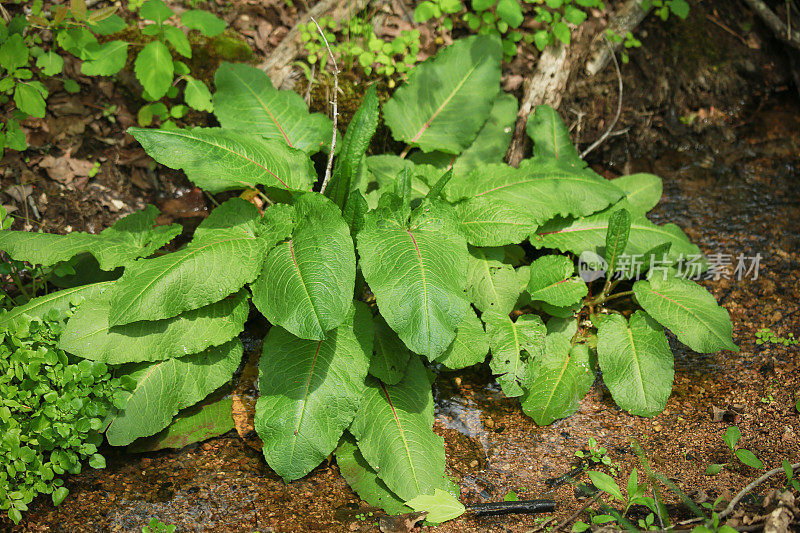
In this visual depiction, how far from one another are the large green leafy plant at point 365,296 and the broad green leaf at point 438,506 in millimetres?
10

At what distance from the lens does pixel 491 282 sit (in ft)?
11.3

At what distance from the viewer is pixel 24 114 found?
12.1ft

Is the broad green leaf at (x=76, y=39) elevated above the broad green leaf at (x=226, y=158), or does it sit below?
above

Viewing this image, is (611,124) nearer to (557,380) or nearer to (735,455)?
(557,380)

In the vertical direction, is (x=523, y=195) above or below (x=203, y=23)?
below

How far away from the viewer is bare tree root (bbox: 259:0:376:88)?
14.1 feet

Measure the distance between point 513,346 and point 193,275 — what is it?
167 centimetres

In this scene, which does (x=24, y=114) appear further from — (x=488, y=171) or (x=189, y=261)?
(x=488, y=171)

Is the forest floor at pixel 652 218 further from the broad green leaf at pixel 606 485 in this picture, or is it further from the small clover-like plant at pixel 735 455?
the broad green leaf at pixel 606 485

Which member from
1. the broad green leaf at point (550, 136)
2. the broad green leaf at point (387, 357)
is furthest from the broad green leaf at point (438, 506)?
the broad green leaf at point (550, 136)

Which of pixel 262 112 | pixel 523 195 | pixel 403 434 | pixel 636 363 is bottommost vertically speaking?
pixel 403 434

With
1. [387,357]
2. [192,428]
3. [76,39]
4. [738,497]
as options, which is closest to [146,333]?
[192,428]

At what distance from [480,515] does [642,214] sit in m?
2.38

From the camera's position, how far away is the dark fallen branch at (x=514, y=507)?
2.58 meters
